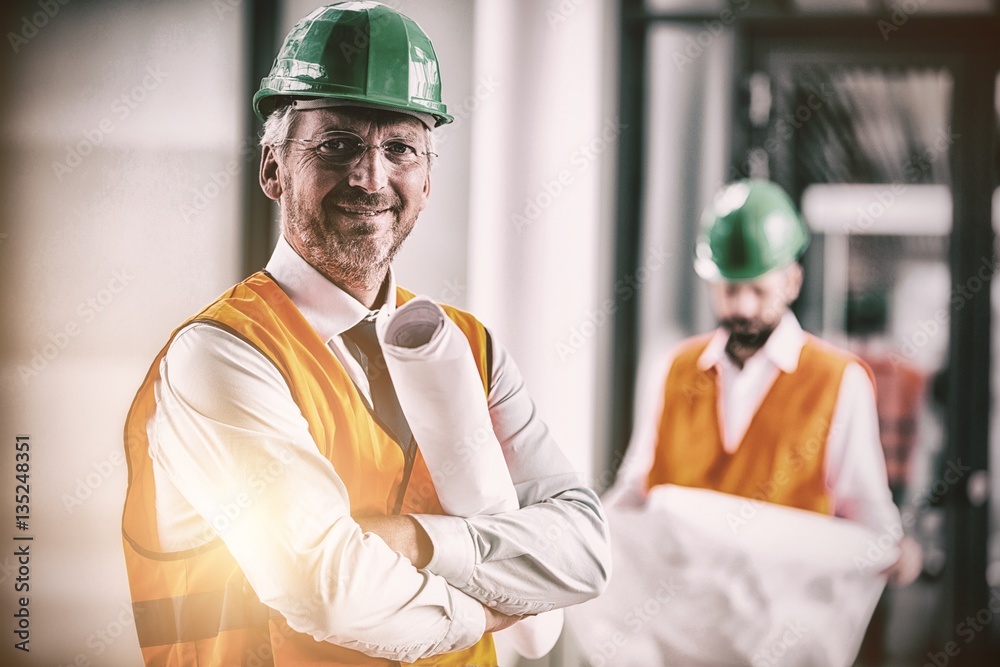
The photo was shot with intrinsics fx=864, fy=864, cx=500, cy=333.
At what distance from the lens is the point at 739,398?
6.41ft

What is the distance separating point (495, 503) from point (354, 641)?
1.14ft

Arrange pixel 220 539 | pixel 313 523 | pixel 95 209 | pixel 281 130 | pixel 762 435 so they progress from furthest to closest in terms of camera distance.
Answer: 1. pixel 762 435
2. pixel 95 209
3. pixel 281 130
4. pixel 220 539
5. pixel 313 523

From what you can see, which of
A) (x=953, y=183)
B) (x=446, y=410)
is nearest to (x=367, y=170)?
(x=446, y=410)

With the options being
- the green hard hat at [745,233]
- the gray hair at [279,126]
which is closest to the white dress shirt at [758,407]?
the green hard hat at [745,233]

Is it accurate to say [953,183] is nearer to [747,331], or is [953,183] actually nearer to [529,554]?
[747,331]

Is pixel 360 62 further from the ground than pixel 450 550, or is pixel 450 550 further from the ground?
pixel 360 62

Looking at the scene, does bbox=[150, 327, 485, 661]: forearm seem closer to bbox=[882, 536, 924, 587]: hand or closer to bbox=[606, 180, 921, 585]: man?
bbox=[606, 180, 921, 585]: man

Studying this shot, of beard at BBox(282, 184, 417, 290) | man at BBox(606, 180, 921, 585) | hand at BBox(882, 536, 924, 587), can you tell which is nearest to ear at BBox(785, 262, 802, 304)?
man at BBox(606, 180, 921, 585)

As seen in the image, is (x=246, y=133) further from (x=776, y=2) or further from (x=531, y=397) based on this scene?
(x=776, y=2)

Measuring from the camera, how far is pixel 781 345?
1954 mm

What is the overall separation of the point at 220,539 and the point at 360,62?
910mm

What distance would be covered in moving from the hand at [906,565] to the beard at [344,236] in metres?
1.34

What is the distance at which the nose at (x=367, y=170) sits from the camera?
1.62 m

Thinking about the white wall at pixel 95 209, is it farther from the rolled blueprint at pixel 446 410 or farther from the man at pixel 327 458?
the rolled blueprint at pixel 446 410
